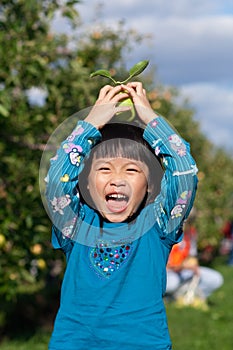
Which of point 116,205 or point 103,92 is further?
point 103,92

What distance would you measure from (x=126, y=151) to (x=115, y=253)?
329 millimetres

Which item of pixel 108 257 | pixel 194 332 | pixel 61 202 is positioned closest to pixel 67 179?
pixel 61 202

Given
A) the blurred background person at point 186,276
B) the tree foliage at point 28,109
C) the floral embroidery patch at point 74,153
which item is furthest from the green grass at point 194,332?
the floral embroidery patch at point 74,153

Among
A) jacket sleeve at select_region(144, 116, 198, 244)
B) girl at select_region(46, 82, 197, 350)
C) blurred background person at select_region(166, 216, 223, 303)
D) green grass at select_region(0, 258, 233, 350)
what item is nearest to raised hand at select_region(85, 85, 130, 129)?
girl at select_region(46, 82, 197, 350)

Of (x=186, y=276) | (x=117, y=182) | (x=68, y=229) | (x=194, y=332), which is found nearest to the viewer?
(x=117, y=182)

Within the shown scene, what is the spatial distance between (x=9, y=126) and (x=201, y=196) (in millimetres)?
7632

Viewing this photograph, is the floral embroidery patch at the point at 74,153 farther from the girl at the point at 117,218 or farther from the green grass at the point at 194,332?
the green grass at the point at 194,332

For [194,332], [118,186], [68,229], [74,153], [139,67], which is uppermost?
[139,67]

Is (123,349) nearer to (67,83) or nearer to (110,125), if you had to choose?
(110,125)

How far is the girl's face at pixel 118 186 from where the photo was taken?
8.21 feet

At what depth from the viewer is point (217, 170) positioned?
14.8 metres

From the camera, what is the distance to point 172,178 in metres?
2.53

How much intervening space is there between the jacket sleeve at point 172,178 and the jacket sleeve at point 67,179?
0.64 feet

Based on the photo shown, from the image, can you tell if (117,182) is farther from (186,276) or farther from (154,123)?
(186,276)
